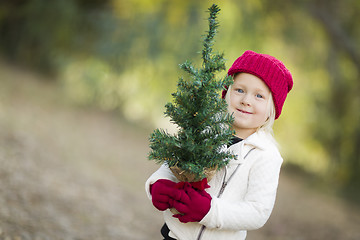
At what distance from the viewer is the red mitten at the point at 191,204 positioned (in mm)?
1648

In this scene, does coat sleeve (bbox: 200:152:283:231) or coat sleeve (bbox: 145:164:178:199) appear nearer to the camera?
coat sleeve (bbox: 200:152:283:231)

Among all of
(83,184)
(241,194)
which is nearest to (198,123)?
(241,194)

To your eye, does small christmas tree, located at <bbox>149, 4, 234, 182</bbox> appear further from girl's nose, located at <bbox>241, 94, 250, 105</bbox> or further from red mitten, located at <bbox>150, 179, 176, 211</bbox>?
girl's nose, located at <bbox>241, 94, 250, 105</bbox>

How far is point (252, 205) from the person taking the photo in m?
1.75

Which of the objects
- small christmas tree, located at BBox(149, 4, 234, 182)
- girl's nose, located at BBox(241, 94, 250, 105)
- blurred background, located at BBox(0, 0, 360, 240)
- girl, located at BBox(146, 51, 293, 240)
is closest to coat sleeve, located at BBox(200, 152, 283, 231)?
girl, located at BBox(146, 51, 293, 240)

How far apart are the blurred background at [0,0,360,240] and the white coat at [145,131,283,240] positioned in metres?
2.77

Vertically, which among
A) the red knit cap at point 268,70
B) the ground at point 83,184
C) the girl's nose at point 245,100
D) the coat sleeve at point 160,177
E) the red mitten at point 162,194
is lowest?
the red mitten at point 162,194

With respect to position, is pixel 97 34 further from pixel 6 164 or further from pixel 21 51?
pixel 6 164

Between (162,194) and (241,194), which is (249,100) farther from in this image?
(162,194)

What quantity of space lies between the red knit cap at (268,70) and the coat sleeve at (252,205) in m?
0.35

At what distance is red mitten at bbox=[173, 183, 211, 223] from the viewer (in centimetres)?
165

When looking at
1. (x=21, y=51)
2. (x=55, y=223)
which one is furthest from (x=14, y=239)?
(x=21, y=51)

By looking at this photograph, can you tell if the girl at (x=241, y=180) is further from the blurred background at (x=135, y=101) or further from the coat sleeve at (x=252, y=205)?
the blurred background at (x=135, y=101)

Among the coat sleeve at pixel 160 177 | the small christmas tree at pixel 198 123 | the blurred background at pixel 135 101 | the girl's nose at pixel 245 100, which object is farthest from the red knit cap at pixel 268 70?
the blurred background at pixel 135 101
